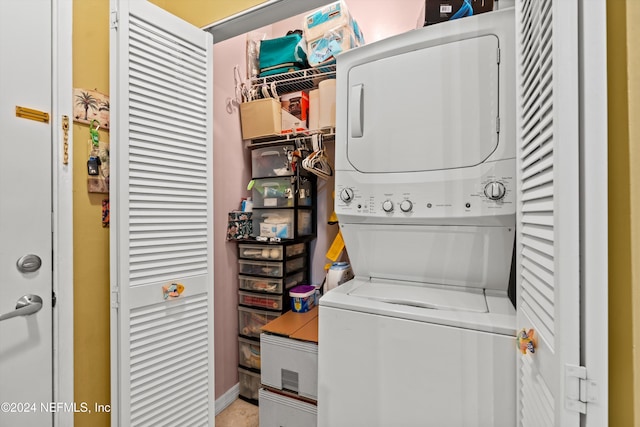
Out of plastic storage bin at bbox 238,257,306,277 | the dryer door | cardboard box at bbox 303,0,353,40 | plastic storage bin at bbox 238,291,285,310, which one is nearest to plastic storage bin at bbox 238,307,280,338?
plastic storage bin at bbox 238,291,285,310

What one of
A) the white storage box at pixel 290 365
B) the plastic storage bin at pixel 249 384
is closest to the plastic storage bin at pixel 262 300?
the white storage box at pixel 290 365

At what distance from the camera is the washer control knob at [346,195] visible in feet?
4.38

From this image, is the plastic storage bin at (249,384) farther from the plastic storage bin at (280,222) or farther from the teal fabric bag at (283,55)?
the teal fabric bag at (283,55)

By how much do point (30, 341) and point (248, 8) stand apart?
1814 mm

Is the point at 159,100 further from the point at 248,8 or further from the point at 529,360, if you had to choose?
the point at 529,360

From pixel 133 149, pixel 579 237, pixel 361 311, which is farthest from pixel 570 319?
pixel 133 149

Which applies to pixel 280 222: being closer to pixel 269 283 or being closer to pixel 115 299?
pixel 269 283

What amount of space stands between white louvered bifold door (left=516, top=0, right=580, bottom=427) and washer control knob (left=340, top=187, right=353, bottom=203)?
2.15 ft

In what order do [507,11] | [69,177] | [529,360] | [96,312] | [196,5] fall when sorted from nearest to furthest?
[529,360] < [507,11] < [69,177] < [96,312] < [196,5]

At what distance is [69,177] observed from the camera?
124 cm

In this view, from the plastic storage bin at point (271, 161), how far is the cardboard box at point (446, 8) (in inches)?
47.7

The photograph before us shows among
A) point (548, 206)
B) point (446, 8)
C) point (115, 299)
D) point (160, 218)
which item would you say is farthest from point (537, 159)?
point (115, 299)

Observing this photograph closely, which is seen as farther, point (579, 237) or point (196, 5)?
point (196, 5)

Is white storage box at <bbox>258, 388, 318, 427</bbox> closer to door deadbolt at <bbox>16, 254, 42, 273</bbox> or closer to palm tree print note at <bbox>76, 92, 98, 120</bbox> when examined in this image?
door deadbolt at <bbox>16, 254, 42, 273</bbox>
